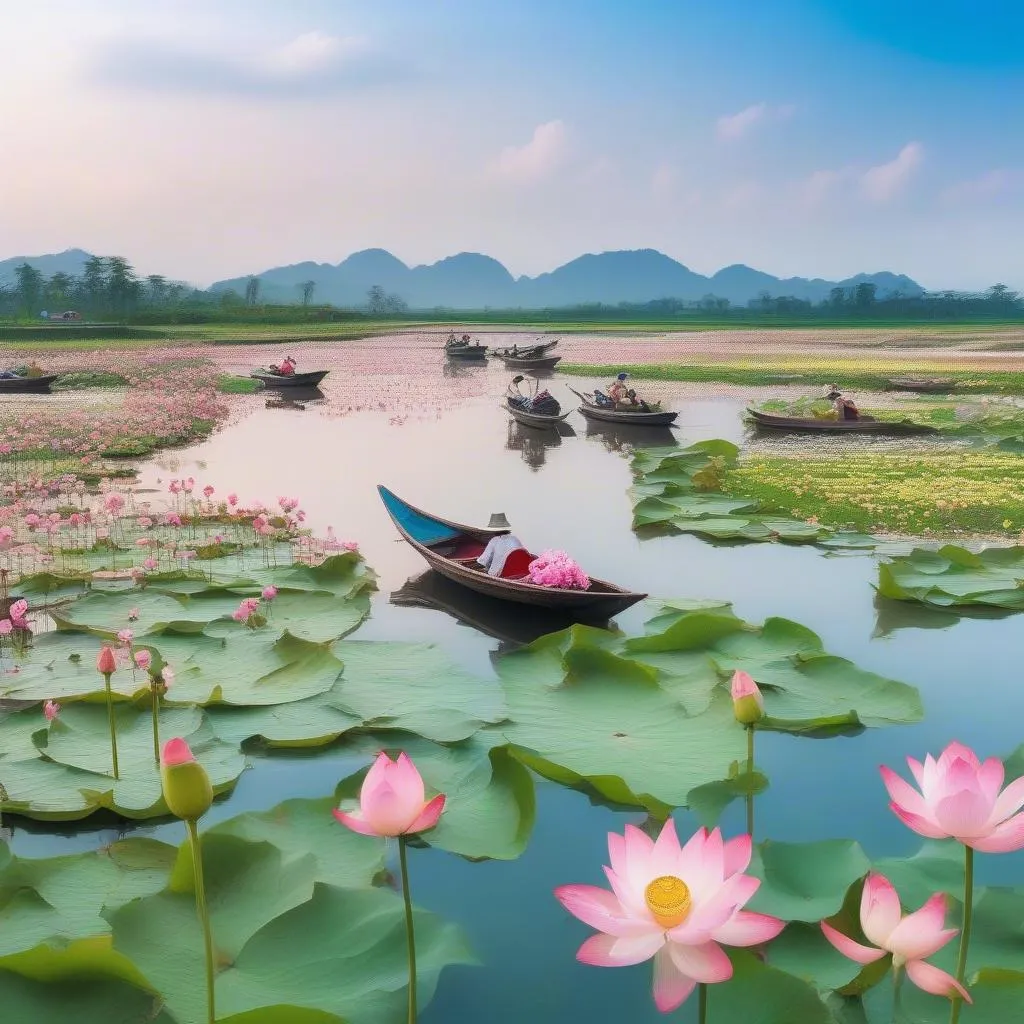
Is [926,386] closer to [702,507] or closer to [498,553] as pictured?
[702,507]

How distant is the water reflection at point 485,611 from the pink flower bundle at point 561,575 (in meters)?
0.25

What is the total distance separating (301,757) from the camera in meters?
4.54

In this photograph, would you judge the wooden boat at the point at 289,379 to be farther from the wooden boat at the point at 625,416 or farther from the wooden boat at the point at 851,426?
the wooden boat at the point at 851,426

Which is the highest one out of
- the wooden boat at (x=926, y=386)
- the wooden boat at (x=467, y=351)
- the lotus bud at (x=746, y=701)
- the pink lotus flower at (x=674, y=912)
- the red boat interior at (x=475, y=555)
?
the wooden boat at (x=467, y=351)

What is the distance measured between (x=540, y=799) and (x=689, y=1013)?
152cm

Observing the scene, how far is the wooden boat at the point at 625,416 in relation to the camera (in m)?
17.3

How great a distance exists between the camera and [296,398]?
81.2 ft

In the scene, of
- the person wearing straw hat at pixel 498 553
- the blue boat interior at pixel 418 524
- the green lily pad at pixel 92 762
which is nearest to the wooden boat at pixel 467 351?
the blue boat interior at pixel 418 524

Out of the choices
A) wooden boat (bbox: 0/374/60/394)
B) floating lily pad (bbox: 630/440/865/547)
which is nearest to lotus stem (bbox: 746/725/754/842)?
floating lily pad (bbox: 630/440/865/547)

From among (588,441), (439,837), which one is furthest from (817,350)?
(439,837)

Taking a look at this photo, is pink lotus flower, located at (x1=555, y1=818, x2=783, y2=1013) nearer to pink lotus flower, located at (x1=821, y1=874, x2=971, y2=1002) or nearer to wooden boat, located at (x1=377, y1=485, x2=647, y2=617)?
pink lotus flower, located at (x1=821, y1=874, x2=971, y2=1002)

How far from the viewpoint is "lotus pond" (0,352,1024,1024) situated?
2689 mm

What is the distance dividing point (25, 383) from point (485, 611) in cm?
1916

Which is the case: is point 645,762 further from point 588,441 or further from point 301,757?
point 588,441
